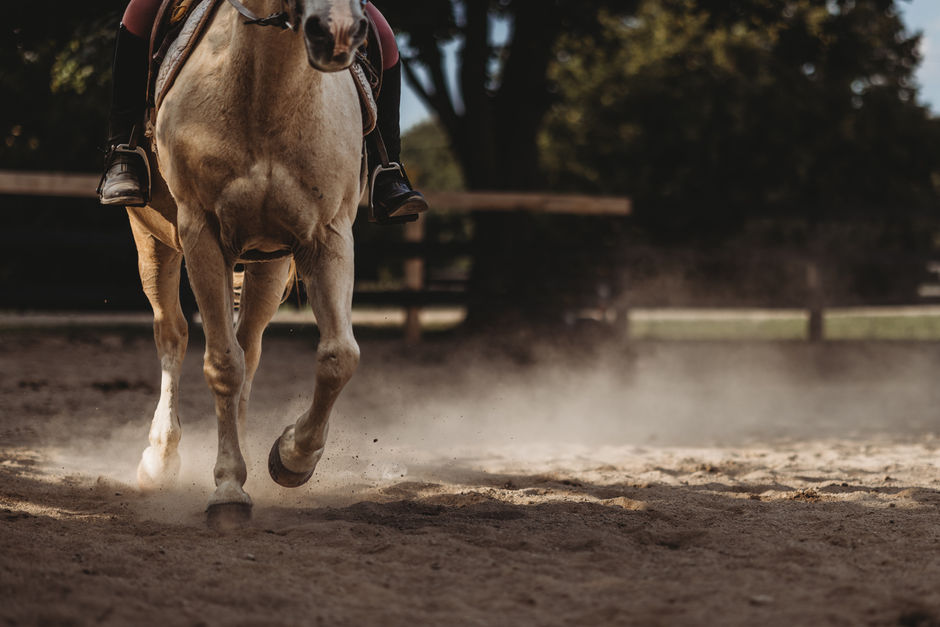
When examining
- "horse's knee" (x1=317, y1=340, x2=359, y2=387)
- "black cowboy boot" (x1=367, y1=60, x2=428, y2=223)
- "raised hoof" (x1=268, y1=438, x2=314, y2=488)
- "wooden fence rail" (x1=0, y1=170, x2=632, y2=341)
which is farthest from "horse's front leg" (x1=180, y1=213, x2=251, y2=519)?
"wooden fence rail" (x1=0, y1=170, x2=632, y2=341)

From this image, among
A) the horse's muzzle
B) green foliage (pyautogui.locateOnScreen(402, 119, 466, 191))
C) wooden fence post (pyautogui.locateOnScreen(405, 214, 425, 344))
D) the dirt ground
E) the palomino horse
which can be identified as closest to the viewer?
the dirt ground

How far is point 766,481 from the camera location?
5.06 metres

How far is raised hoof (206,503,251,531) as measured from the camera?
3.83m

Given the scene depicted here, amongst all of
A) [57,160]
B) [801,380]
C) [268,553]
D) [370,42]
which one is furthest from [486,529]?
[57,160]

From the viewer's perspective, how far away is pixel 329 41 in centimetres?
296

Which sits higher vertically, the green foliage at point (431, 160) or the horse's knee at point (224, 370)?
the green foliage at point (431, 160)

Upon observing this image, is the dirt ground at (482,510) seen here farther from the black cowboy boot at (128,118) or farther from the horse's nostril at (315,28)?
the horse's nostril at (315,28)

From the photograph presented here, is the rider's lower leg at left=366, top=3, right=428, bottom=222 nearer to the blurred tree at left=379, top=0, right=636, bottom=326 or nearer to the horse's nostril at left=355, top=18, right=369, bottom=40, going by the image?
the horse's nostril at left=355, top=18, right=369, bottom=40

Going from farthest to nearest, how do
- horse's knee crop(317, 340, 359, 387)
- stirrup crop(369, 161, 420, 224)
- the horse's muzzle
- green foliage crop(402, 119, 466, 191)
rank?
green foliage crop(402, 119, 466, 191) → stirrup crop(369, 161, 420, 224) → horse's knee crop(317, 340, 359, 387) → the horse's muzzle

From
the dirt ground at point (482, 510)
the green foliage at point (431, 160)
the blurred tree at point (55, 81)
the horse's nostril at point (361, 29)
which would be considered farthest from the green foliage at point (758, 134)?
the horse's nostril at point (361, 29)

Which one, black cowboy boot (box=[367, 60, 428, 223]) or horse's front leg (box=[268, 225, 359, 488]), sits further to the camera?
black cowboy boot (box=[367, 60, 428, 223])

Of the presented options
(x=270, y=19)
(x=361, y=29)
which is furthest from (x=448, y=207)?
(x=361, y=29)

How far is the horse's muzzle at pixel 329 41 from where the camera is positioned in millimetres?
2947

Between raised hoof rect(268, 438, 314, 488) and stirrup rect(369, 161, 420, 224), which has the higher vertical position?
stirrup rect(369, 161, 420, 224)
